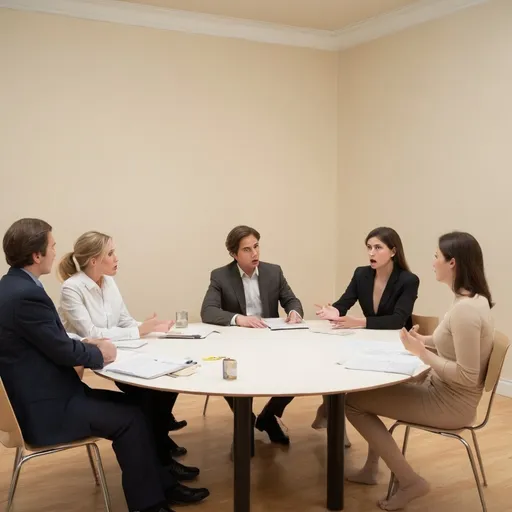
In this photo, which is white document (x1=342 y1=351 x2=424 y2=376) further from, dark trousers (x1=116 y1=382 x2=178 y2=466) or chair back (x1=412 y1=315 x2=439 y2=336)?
dark trousers (x1=116 y1=382 x2=178 y2=466)

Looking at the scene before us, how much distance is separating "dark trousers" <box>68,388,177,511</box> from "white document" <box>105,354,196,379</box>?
174mm

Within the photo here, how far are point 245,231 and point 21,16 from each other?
287 centimetres

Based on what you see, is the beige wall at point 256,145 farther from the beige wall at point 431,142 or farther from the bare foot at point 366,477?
the bare foot at point 366,477

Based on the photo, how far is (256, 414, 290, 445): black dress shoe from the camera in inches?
157

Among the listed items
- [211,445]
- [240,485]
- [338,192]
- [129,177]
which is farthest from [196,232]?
[240,485]

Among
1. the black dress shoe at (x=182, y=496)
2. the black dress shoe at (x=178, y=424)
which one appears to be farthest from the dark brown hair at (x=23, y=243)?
the black dress shoe at (x=178, y=424)

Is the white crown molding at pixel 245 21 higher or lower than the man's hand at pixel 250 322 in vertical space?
higher

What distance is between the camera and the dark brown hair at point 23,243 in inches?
109

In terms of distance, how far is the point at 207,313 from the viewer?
4.08 metres

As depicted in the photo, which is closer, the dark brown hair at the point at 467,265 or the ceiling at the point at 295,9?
the dark brown hair at the point at 467,265

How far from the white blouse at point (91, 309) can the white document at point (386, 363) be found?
1.26 meters

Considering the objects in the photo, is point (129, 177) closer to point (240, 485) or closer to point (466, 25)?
point (466, 25)

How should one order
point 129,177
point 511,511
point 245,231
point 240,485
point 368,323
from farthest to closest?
1. point 129,177
2. point 245,231
3. point 368,323
4. point 511,511
5. point 240,485

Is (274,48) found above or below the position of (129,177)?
above
